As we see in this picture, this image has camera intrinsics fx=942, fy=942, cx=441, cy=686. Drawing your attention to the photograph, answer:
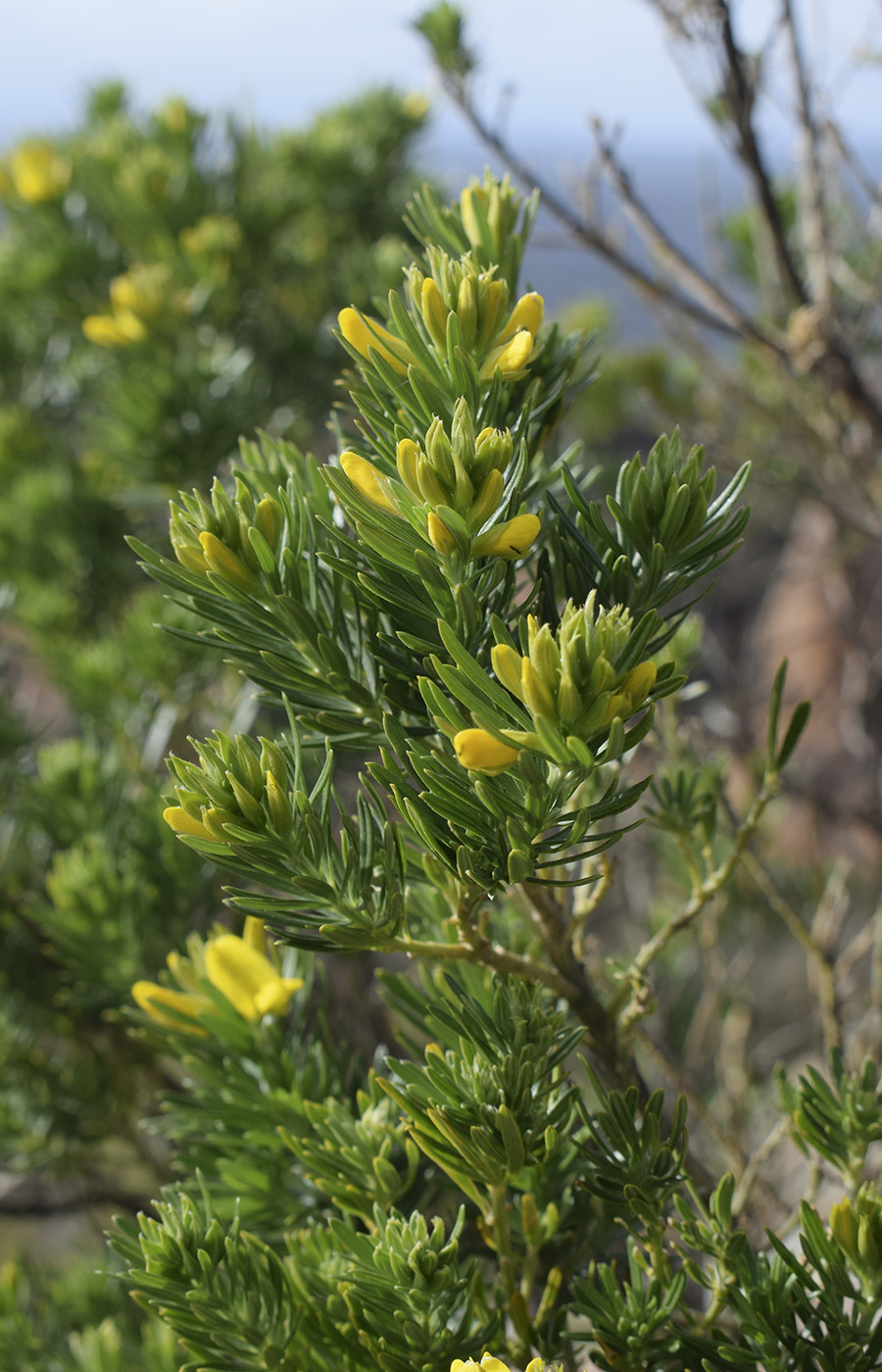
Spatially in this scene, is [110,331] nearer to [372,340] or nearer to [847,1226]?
[372,340]

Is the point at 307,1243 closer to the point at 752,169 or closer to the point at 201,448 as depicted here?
the point at 201,448

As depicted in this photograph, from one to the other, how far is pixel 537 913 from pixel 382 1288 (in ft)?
0.58

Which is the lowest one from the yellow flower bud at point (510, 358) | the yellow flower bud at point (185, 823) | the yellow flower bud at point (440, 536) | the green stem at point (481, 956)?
the green stem at point (481, 956)

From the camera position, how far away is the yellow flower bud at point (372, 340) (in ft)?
1.30

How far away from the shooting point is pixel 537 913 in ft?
1.49

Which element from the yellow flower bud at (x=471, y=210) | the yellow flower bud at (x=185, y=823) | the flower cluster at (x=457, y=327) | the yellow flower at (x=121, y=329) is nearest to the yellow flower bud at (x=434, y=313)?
the flower cluster at (x=457, y=327)

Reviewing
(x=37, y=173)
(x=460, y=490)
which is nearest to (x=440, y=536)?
(x=460, y=490)

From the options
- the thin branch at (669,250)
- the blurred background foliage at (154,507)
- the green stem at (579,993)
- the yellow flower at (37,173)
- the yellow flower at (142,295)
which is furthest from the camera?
the yellow flower at (37,173)

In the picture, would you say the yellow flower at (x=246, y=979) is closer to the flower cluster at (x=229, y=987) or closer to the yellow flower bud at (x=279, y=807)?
the flower cluster at (x=229, y=987)

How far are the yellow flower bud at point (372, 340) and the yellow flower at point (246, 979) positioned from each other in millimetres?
309

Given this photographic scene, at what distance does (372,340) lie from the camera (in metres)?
0.40

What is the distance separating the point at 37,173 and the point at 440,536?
1.26m

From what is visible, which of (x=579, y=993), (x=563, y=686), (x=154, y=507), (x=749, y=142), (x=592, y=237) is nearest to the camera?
(x=563, y=686)

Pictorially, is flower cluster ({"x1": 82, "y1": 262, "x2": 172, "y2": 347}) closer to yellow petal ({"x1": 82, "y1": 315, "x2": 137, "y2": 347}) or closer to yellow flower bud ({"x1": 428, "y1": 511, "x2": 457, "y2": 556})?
yellow petal ({"x1": 82, "y1": 315, "x2": 137, "y2": 347})
